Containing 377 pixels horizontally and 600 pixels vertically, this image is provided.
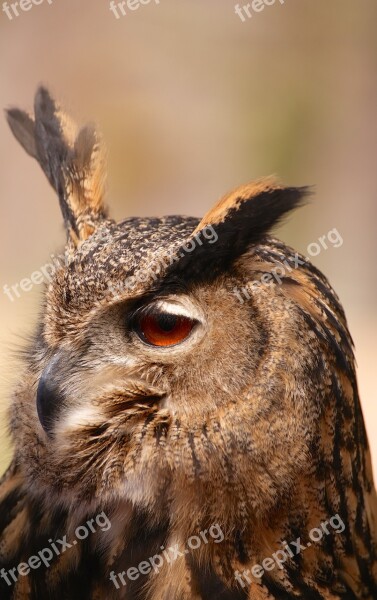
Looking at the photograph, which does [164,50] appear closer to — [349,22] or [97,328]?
[349,22]

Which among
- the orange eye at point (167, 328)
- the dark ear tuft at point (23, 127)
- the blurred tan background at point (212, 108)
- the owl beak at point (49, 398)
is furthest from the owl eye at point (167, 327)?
the blurred tan background at point (212, 108)

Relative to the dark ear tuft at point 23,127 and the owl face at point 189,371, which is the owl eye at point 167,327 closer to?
the owl face at point 189,371

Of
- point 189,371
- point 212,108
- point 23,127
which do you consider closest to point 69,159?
point 23,127

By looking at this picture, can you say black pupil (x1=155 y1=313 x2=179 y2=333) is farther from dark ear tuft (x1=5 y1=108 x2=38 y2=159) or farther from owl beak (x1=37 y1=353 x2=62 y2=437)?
dark ear tuft (x1=5 y1=108 x2=38 y2=159)

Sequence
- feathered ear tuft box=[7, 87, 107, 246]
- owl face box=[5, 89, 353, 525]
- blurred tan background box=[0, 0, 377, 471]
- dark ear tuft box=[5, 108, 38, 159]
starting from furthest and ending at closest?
blurred tan background box=[0, 0, 377, 471] < dark ear tuft box=[5, 108, 38, 159] < feathered ear tuft box=[7, 87, 107, 246] < owl face box=[5, 89, 353, 525]

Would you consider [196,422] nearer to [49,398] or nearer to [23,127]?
[49,398]

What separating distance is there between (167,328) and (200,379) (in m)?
0.11

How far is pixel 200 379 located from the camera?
1.25 metres

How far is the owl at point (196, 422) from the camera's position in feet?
4.11

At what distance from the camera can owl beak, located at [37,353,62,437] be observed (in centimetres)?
130

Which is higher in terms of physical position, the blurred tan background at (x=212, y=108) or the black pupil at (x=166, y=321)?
the blurred tan background at (x=212, y=108)

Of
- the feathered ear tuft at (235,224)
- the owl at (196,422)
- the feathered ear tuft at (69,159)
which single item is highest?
the feathered ear tuft at (69,159)

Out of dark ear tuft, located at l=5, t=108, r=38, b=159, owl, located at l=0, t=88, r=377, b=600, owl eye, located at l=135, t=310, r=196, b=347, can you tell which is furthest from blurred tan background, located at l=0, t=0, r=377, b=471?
owl eye, located at l=135, t=310, r=196, b=347

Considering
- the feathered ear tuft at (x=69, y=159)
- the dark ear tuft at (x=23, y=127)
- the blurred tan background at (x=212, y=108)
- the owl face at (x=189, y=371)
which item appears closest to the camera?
the owl face at (x=189, y=371)
